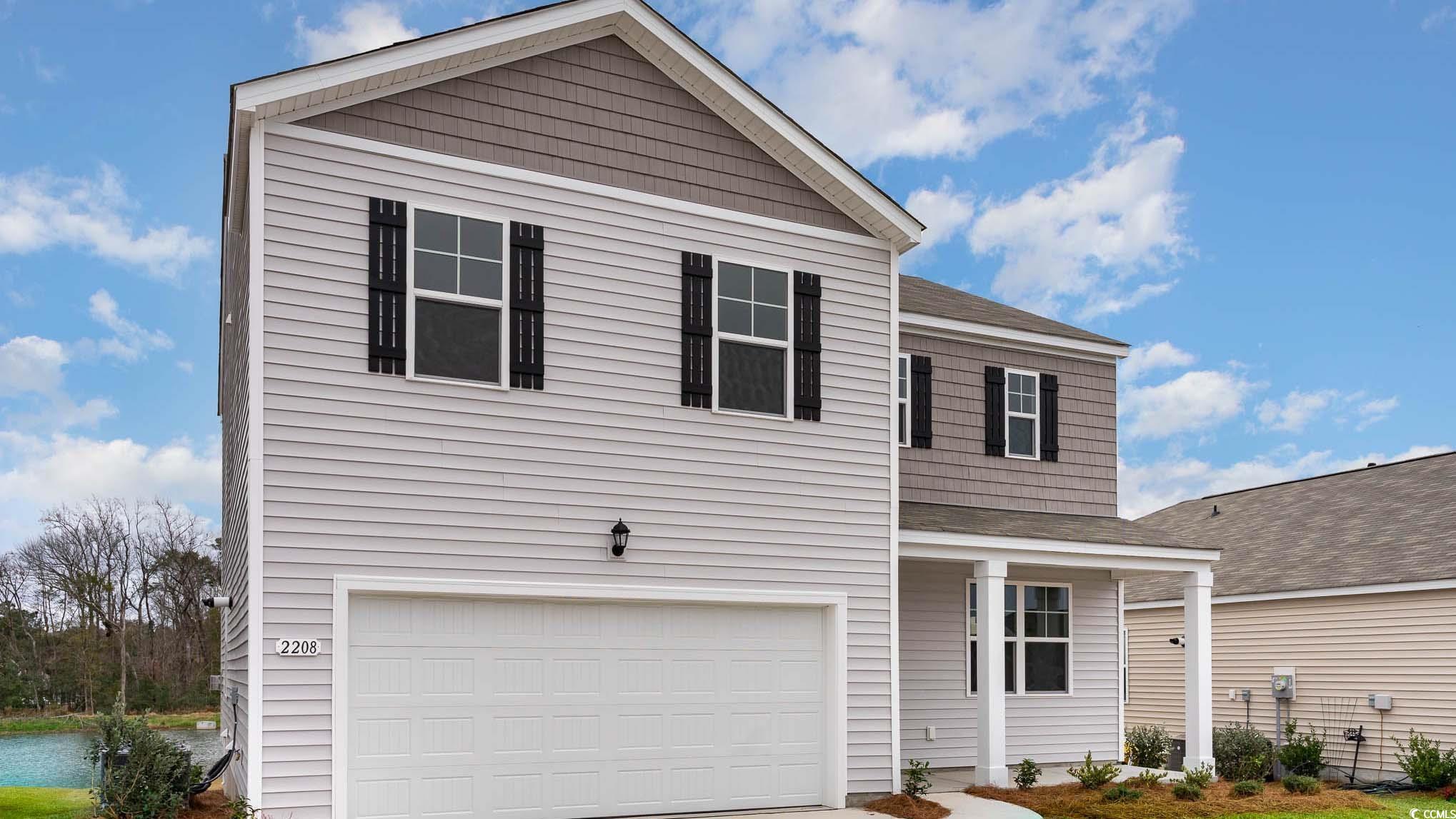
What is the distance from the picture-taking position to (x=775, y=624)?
1208 cm

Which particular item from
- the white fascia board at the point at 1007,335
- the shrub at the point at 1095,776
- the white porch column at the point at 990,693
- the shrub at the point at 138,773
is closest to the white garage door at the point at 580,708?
the shrub at the point at 138,773

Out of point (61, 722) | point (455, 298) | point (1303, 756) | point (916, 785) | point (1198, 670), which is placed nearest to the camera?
point (455, 298)

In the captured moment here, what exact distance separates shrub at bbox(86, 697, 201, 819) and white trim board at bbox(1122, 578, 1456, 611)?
54.0 feet

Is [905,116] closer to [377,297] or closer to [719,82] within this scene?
[719,82]

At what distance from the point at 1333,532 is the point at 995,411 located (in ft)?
29.1

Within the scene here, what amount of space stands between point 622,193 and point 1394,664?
1409 cm

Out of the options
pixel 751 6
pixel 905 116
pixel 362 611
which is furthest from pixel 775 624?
pixel 905 116

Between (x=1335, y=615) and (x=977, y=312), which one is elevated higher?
(x=977, y=312)

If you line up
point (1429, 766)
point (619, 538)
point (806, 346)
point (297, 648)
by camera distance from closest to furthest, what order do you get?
point (297, 648)
point (619, 538)
point (806, 346)
point (1429, 766)

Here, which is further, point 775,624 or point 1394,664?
point 1394,664

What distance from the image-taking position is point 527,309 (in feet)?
35.6

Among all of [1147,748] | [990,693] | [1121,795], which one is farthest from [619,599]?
[1147,748]

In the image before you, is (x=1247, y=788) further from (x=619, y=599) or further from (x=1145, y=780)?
→ (x=619, y=599)

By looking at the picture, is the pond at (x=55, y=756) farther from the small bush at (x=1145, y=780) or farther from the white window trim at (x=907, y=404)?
the small bush at (x=1145, y=780)
